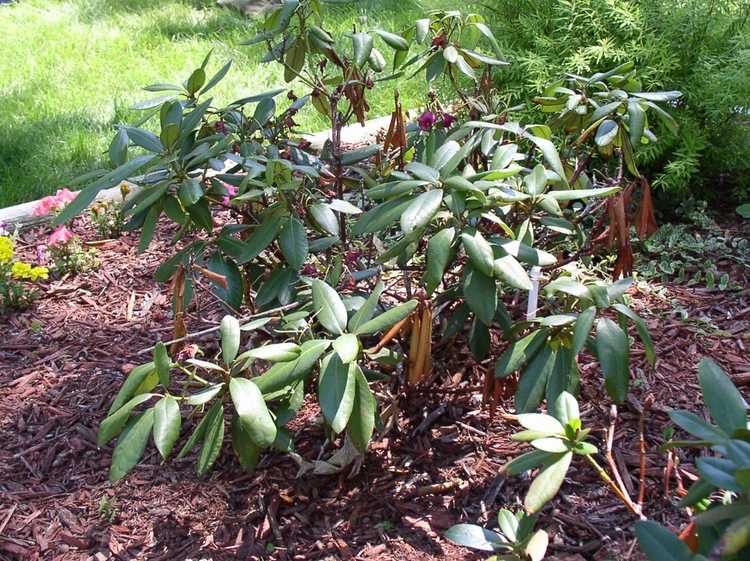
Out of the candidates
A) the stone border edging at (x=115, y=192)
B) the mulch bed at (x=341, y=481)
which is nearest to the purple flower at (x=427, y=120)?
the mulch bed at (x=341, y=481)

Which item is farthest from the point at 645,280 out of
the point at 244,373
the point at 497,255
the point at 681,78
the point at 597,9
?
the point at 244,373

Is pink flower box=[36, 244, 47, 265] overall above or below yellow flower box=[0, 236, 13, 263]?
below

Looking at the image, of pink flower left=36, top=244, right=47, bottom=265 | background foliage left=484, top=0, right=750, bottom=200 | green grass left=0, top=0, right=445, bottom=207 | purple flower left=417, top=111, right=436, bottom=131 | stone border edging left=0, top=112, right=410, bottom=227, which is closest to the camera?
purple flower left=417, top=111, right=436, bottom=131

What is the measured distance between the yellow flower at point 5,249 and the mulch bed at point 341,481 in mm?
599

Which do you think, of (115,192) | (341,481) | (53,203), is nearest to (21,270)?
(53,203)

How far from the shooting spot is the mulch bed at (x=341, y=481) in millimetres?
2236

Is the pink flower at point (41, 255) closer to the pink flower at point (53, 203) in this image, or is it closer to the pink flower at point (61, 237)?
the pink flower at point (61, 237)

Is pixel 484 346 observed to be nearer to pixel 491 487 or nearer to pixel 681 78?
pixel 491 487

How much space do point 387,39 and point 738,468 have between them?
1.81 meters

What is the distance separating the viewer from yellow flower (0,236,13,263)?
346 centimetres

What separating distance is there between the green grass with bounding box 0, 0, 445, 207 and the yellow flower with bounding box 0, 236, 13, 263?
44.6 inches

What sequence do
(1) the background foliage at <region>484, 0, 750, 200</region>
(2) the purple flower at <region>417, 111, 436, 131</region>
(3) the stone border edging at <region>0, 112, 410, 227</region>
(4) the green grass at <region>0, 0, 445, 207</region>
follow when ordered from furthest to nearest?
(4) the green grass at <region>0, 0, 445, 207</region>
(3) the stone border edging at <region>0, 112, 410, 227</region>
(1) the background foliage at <region>484, 0, 750, 200</region>
(2) the purple flower at <region>417, 111, 436, 131</region>

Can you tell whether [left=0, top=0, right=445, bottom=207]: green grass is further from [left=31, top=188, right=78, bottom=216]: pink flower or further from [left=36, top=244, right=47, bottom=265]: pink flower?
[left=36, top=244, right=47, bottom=265]: pink flower

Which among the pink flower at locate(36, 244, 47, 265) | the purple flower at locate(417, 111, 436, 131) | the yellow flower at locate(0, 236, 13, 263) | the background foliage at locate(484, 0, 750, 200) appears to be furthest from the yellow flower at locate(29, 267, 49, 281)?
the background foliage at locate(484, 0, 750, 200)
